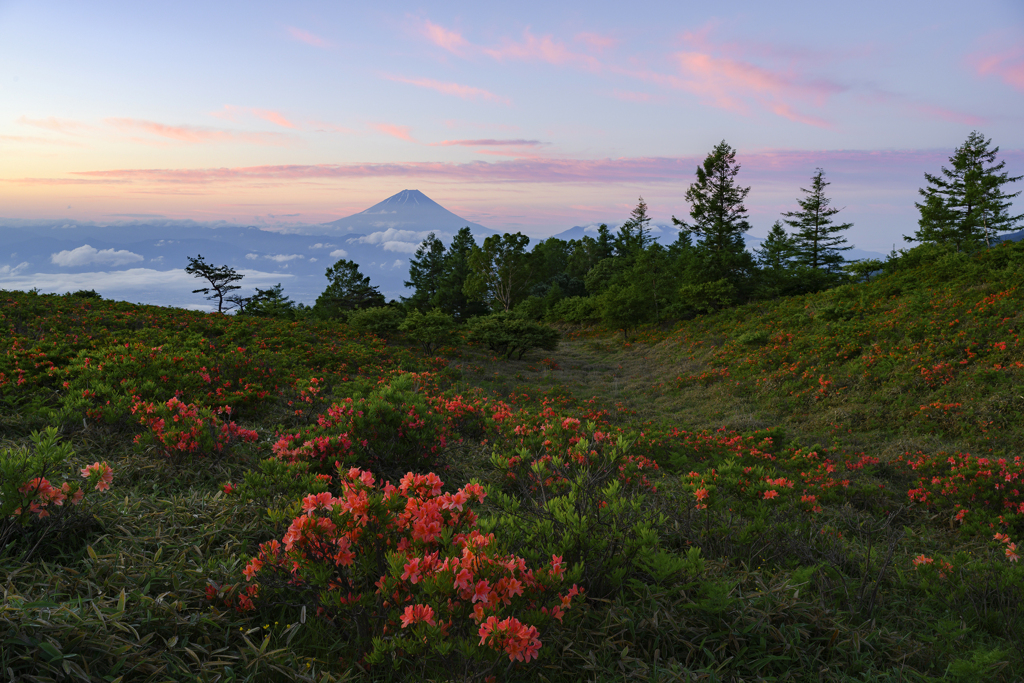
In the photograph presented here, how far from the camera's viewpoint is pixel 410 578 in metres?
1.86

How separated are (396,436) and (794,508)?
425 centimetres

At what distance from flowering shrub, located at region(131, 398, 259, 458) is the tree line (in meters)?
13.3

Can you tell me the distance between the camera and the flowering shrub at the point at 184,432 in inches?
150

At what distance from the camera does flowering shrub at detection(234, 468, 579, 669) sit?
Result: 1.67m

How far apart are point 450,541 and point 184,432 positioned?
3.00 meters

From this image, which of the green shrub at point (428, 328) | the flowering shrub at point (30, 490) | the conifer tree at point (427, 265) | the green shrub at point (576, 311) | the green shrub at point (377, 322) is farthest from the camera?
the conifer tree at point (427, 265)

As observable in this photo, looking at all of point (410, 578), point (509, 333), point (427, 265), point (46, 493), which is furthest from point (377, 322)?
point (427, 265)

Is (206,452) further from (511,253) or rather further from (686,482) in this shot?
(511,253)

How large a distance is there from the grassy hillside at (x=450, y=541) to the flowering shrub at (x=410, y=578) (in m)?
0.01

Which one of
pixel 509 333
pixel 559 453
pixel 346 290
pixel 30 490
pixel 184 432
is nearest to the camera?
pixel 30 490

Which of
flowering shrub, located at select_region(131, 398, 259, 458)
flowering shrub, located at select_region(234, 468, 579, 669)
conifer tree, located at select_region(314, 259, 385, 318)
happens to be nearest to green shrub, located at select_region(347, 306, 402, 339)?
flowering shrub, located at select_region(131, 398, 259, 458)

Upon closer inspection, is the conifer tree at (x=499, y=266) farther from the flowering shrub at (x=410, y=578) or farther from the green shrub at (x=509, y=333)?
the flowering shrub at (x=410, y=578)

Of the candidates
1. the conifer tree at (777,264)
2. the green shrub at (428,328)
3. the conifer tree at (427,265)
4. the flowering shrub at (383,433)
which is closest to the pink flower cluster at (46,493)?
the flowering shrub at (383,433)

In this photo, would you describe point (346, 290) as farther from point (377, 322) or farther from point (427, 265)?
point (377, 322)
